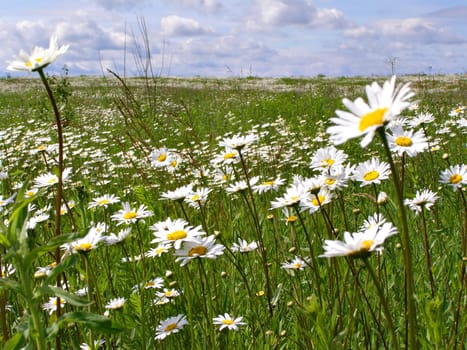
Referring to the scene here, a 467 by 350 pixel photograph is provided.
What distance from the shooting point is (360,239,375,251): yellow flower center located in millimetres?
961

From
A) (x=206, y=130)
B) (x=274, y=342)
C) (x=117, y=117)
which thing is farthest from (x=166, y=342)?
(x=117, y=117)

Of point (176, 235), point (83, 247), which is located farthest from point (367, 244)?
point (83, 247)

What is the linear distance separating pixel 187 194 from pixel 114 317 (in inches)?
24.0

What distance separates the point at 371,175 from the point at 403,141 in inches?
6.6

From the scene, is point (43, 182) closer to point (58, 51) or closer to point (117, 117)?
point (58, 51)

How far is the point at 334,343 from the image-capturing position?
3.32 ft

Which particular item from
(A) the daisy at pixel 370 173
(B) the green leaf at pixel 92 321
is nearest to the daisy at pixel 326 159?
(A) the daisy at pixel 370 173

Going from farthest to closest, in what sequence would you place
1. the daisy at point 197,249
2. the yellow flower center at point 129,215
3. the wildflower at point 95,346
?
1. the yellow flower center at point 129,215
2. the daisy at point 197,249
3. the wildflower at point 95,346

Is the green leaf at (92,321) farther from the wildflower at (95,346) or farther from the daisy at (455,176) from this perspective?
the daisy at (455,176)

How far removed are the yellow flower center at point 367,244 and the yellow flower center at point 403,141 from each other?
80 centimetres

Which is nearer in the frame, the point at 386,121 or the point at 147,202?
the point at 386,121

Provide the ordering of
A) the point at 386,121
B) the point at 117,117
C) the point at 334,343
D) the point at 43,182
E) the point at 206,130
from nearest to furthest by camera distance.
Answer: the point at 386,121
the point at 334,343
the point at 43,182
the point at 206,130
the point at 117,117

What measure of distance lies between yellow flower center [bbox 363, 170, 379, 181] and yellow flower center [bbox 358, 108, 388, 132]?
0.94 m

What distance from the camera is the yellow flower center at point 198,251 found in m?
1.53
